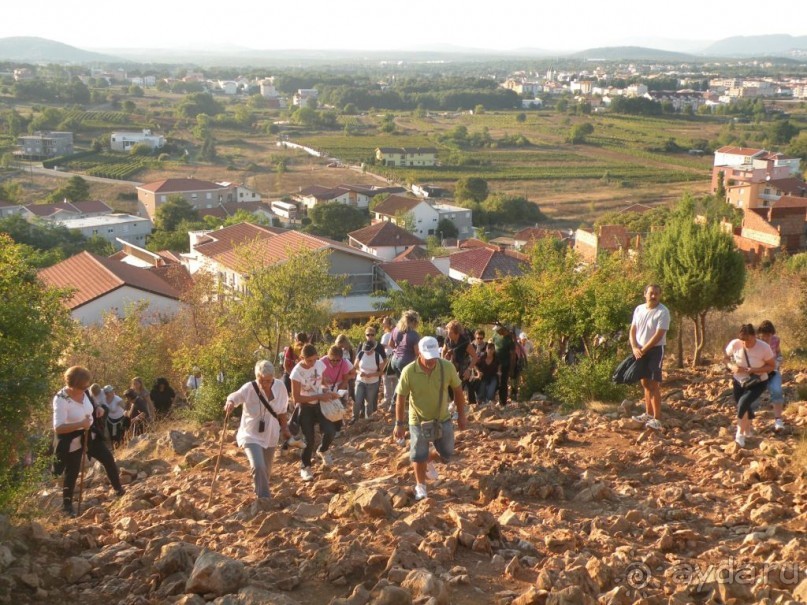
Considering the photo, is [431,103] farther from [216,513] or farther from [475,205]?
[216,513]

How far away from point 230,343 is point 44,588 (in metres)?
10.6

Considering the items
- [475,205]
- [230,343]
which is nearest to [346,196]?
[475,205]

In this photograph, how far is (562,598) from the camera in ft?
16.9

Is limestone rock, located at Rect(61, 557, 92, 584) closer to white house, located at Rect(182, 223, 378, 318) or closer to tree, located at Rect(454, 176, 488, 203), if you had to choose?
white house, located at Rect(182, 223, 378, 318)

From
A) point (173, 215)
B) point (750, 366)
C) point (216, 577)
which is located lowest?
point (173, 215)

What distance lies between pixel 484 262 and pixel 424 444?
30.8 meters

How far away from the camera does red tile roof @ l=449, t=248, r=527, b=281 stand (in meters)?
36.6

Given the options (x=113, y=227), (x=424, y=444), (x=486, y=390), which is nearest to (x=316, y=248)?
(x=486, y=390)

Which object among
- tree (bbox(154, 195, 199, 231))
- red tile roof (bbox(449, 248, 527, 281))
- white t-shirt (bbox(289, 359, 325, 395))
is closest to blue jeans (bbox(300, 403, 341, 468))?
white t-shirt (bbox(289, 359, 325, 395))

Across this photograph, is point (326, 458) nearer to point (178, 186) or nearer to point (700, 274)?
point (700, 274)

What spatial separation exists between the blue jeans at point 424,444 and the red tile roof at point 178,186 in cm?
6765

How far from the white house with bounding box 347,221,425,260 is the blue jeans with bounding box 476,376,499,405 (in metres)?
38.7

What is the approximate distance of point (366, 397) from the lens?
36.4 ft

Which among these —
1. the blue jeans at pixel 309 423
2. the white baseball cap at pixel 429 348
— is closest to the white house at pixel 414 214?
the blue jeans at pixel 309 423
